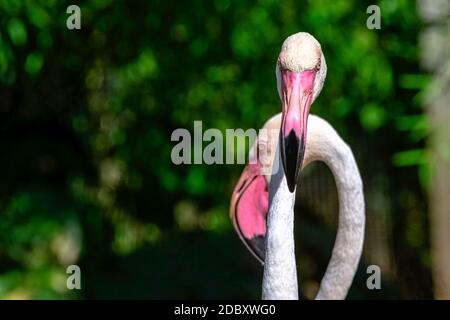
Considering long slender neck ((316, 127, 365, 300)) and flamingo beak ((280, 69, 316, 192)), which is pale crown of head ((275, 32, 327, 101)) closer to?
flamingo beak ((280, 69, 316, 192))

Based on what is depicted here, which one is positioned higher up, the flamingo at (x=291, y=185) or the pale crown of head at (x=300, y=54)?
the pale crown of head at (x=300, y=54)

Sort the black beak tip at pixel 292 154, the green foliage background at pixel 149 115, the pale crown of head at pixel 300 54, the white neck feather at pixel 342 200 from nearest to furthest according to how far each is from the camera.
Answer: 1. the black beak tip at pixel 292 154
2. the pale crown of head at pixel 300 54
3. the white neck feather at pixel 342 200
4. the green foliage background at pixel 149 115

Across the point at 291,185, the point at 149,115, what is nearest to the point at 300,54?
the point at 291,185

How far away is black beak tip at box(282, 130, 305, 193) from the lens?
5.12 feet

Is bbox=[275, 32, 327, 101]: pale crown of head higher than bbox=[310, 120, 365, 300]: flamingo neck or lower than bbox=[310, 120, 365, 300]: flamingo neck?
higher

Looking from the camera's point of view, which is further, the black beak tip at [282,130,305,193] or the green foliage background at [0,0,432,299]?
the green foliage background at [0,0,432,299]

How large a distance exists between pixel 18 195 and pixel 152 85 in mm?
793

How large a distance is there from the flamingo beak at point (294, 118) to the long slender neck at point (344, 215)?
233mm

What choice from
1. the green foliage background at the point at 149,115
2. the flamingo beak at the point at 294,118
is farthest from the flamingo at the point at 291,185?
the green foliage background at the point at 149,115

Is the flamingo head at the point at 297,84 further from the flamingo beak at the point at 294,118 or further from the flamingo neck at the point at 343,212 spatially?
the flamingo neck at the point at 343,212

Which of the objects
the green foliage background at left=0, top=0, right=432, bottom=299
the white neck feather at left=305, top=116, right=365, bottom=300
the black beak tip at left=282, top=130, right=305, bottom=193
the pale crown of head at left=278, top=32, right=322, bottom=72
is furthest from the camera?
the green foliage background at left=0, top=0, right=432, bottom=299

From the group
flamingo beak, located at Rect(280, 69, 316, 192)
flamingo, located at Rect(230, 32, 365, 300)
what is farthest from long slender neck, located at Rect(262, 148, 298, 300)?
flamingo beak, located at Rect(280, 69, 316, 192)

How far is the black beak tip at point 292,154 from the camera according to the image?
5.12 feet

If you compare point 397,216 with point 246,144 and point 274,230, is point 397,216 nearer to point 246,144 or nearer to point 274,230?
point 246,144
